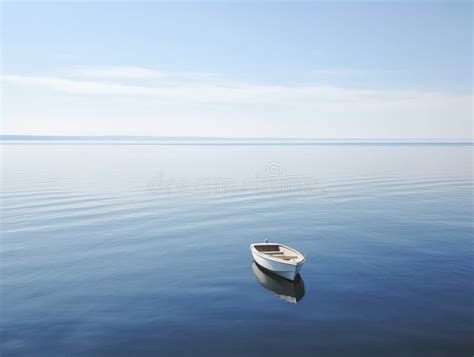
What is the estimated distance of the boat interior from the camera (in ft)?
117

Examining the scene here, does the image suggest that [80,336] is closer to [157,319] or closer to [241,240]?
[157,319]

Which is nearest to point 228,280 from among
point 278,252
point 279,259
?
point 279,259

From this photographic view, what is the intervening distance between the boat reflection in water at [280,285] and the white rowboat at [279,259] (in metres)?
0.58

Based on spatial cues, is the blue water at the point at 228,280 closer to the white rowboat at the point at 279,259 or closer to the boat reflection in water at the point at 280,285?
the boat reflection in water at the point at 280,285

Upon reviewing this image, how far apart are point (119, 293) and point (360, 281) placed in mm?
22788

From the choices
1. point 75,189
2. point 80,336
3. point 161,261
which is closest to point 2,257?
point 161,261

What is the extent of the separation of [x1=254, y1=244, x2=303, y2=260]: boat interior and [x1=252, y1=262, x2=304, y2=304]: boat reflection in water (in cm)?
193

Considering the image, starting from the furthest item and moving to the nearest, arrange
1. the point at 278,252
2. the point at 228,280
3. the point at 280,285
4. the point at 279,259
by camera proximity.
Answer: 1. the point at 278,252
2. the point at 228,280
3. the point at 279,259
4. the point at 280,285

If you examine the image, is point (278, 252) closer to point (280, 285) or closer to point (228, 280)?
point (280, 285)

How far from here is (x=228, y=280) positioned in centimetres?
3406

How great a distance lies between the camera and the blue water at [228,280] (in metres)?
24.3

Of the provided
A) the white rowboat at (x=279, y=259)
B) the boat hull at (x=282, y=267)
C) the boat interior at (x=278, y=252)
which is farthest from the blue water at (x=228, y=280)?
the boat interior at (x=278, y=252)

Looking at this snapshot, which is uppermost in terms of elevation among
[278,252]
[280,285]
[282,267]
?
[278,252]

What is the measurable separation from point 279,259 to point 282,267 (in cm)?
81
